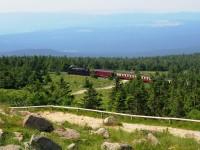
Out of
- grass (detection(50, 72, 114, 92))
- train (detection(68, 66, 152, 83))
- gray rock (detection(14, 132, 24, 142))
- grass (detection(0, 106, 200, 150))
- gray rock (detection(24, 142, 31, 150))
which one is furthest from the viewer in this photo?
train (detection(68, 66, 152, 83))

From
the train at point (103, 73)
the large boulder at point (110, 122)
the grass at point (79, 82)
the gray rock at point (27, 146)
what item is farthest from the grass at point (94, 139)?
the train at point (103, 73)

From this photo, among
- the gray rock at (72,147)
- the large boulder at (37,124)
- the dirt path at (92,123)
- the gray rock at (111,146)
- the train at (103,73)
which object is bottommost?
the train at (103,73)

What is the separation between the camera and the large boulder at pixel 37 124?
23.3m

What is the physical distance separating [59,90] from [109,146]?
8645cm

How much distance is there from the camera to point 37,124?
23.4 meters

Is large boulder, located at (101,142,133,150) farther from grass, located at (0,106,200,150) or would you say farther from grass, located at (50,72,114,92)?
grass, located at (50,72,114,92)

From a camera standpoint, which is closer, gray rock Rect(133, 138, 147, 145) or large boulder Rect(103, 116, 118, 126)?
gray rock Rect(133, 138, 147, 145)

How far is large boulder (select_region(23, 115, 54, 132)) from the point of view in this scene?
23.3 m

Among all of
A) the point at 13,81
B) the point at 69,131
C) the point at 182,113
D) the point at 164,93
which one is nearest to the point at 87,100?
the point at 164,93

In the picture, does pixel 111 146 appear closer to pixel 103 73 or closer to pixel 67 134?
pixel 67 134

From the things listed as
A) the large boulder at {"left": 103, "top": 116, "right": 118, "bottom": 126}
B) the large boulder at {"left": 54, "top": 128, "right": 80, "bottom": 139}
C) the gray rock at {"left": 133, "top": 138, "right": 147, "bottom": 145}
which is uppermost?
the large boulder at {"left": 54, "top": 128, "right": 80, "bottom": 139}

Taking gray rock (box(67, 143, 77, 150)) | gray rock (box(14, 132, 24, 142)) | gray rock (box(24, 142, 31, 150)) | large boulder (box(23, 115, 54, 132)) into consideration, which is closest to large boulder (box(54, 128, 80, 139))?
large boulder (box(23, 115, 54, 132))

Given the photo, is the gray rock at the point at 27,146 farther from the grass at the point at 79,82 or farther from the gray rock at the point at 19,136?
the grass at the point at 79,82

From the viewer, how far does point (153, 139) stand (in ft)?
76.1
